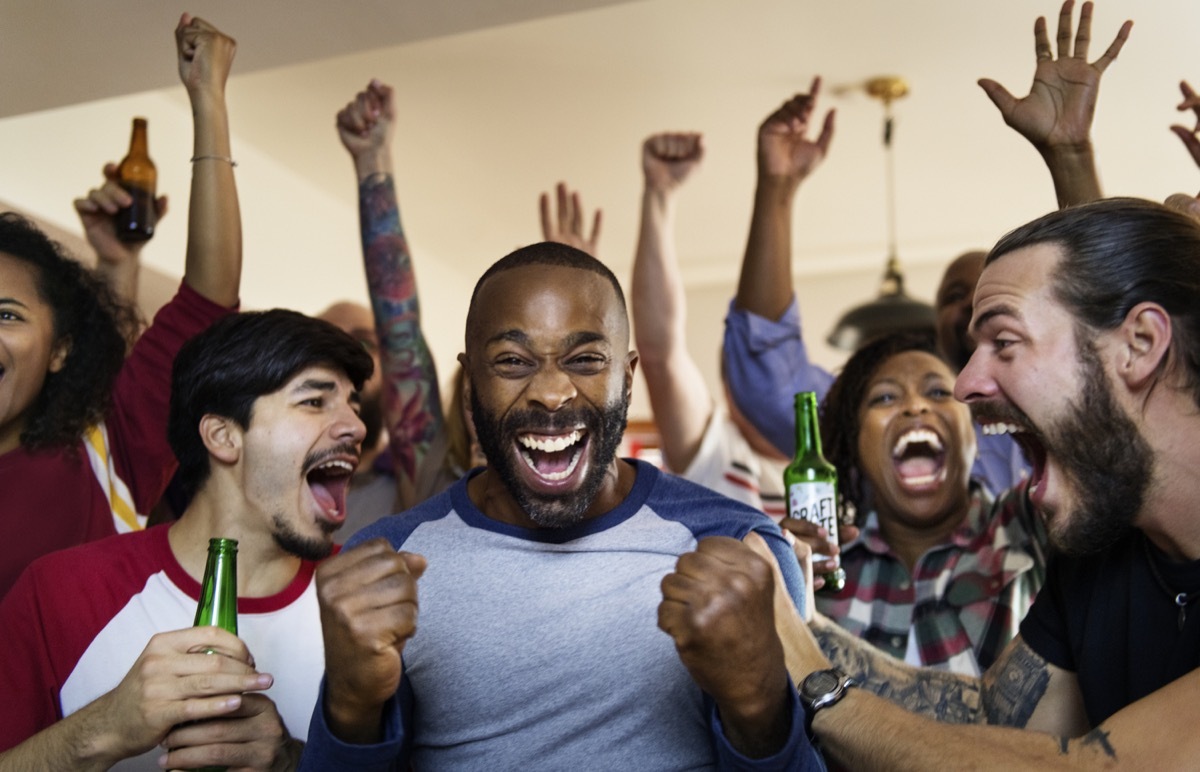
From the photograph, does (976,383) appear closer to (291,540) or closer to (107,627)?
(291,540)

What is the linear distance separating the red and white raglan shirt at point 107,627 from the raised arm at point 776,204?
1322 mm

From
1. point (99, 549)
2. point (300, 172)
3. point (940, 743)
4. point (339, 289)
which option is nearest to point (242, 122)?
point (300, 172)

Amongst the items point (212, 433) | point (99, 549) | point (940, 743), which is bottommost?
point (940, 743)

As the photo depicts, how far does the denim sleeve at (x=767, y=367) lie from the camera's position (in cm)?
279

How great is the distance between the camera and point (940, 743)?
154 centimetres

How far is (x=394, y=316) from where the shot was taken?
2885 millimetres

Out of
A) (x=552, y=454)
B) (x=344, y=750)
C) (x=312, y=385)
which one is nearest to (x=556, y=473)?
(x=552, y=454)

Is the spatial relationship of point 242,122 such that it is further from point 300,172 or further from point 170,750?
point 170,750

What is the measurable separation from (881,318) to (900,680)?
286 centimetres

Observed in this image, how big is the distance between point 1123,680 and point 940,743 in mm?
370

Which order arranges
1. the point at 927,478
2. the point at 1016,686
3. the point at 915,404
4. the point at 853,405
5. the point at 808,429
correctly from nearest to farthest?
the point at 1016,686
the point at 808,429
the point at 927,478
the point at 915,404
the point at 853,405

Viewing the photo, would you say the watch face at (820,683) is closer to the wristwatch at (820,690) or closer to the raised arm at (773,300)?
the wristwatch at (820,690)

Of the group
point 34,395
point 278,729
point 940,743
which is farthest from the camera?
point 34,395

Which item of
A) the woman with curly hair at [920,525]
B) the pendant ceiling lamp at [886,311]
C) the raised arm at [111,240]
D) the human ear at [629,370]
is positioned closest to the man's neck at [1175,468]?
the woman with curly hair at [920,525]
